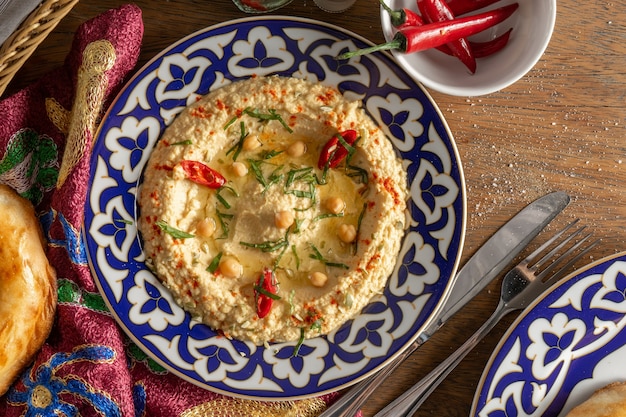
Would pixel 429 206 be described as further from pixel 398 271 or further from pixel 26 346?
pixel 26 346

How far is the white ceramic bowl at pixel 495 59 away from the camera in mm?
2916

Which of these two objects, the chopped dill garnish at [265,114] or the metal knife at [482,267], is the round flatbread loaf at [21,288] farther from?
the metal knife at [482,267]

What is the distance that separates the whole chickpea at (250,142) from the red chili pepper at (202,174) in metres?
0.19

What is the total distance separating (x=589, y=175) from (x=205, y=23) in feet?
6.87

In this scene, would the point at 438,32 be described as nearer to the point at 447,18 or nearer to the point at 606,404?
Result: the point at 447,18

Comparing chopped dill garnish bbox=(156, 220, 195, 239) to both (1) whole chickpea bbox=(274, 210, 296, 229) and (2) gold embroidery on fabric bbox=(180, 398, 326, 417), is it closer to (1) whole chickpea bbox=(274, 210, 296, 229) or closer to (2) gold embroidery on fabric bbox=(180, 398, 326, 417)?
(1) whole chickpea bbox=(274, 210, 296, 229)

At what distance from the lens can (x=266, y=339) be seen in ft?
10.3

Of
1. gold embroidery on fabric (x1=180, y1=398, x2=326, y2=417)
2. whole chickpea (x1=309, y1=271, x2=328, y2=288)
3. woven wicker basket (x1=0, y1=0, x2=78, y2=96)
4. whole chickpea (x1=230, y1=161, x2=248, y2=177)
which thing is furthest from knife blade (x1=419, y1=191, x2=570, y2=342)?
woven wicker basket (x1=0, y1=0, x2=78, y2=96)

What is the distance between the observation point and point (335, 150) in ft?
10.3

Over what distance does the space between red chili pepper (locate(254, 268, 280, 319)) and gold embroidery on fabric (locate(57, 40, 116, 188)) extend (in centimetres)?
101

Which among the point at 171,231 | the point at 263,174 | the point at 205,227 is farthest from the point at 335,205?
the point at 171,231

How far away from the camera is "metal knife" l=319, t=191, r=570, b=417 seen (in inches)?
128

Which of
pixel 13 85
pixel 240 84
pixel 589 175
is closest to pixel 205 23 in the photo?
pixel 240 84

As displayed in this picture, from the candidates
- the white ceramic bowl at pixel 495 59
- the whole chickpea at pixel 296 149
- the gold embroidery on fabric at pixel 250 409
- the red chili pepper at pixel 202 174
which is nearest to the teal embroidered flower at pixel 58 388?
the gold embroidery on fabric at pixel 250 409
